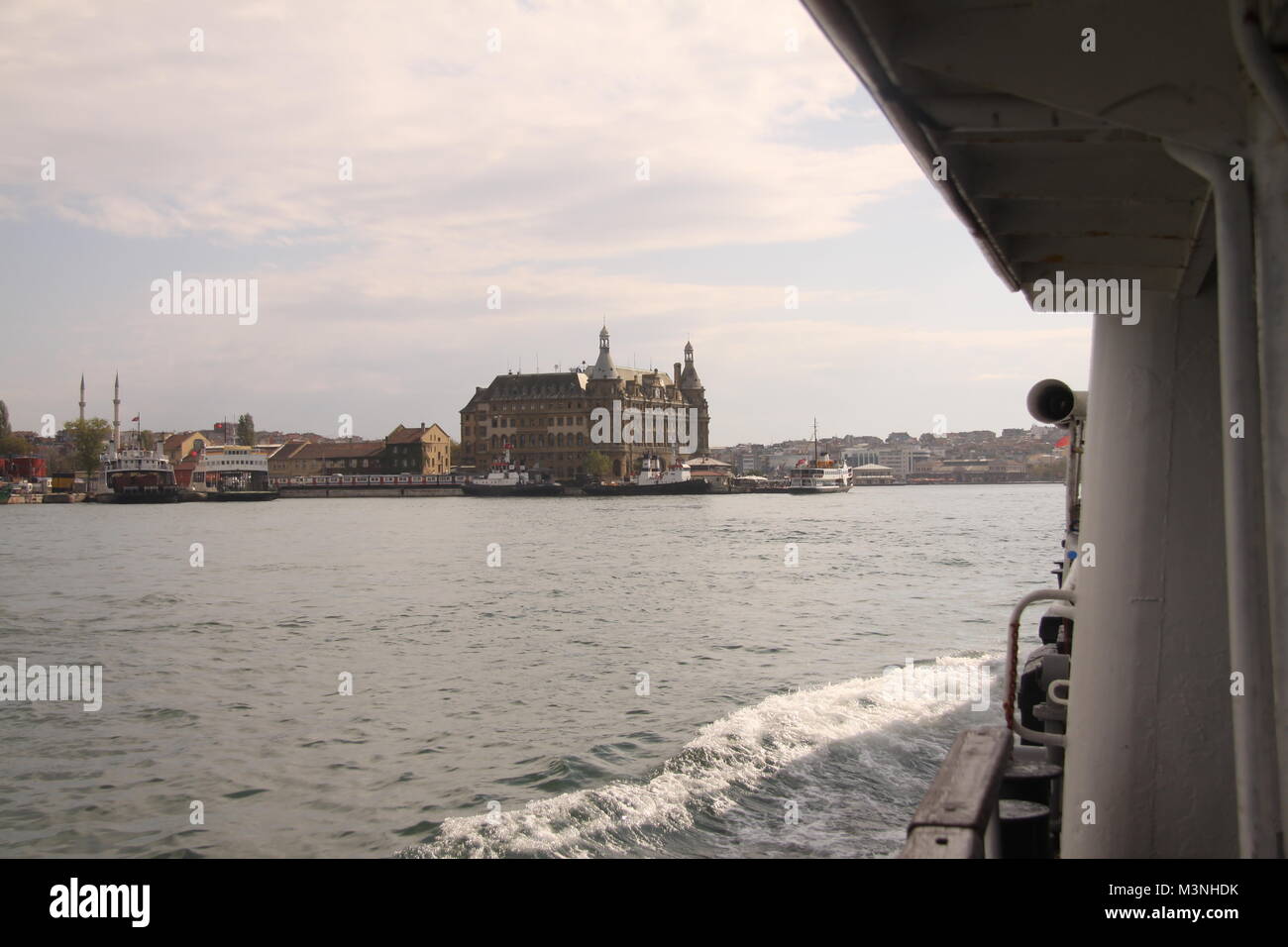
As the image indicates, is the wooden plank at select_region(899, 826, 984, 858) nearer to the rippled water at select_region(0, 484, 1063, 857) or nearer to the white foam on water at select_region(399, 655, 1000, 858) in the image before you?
the rippled water at select_region(0, 484, 1063, 857)

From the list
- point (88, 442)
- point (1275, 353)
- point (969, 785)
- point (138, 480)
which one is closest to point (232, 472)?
point (88, 442)

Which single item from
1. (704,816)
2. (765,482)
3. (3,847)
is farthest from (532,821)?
(765,482)

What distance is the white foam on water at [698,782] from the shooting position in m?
8.95

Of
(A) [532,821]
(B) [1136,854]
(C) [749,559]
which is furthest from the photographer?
(C) [749,559]

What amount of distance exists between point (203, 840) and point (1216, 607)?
861cm

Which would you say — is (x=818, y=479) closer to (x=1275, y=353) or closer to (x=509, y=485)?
(x=509, y=485)

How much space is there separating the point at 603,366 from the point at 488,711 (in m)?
162

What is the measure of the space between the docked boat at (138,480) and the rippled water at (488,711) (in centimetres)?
9941

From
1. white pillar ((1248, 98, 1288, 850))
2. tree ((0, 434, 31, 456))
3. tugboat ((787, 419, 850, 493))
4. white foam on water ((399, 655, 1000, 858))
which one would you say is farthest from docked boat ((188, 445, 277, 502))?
white pillar ((1248, 98, 1288, 850))

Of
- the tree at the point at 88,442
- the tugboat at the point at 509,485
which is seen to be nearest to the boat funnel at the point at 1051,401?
the tugboat at the point at 509,485

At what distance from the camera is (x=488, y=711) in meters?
14.6
